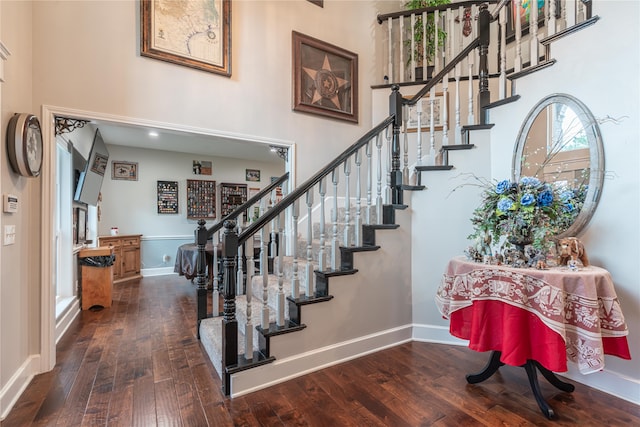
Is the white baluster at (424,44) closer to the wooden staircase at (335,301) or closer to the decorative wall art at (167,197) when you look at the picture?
the wooden staircase at (335,301)

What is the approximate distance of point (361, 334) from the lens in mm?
2496

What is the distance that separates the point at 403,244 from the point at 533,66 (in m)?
1.77

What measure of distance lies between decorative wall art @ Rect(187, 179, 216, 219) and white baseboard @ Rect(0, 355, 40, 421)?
14.7 feet

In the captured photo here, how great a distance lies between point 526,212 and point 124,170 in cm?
664

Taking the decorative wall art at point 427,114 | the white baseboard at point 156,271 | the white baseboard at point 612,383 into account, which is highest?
the decorative wall art at point 427,114

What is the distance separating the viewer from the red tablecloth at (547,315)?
61.0 inches

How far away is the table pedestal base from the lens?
1.74m

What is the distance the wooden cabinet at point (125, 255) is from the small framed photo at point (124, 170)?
1185mm

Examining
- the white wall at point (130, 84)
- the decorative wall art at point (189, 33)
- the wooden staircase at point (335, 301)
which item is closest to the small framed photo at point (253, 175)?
the white wall at point (130, 84)

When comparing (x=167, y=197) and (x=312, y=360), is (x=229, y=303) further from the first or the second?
(x=167, y=197)

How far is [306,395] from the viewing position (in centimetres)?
194

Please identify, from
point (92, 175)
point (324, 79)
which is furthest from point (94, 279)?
point (324, 79)

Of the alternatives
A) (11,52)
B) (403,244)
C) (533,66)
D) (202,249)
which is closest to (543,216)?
(403,244)

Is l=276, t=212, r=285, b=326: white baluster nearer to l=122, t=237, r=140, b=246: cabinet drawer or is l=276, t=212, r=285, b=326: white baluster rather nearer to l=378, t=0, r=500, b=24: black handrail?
l=378, t=0, r=500, b=24: black handrail
